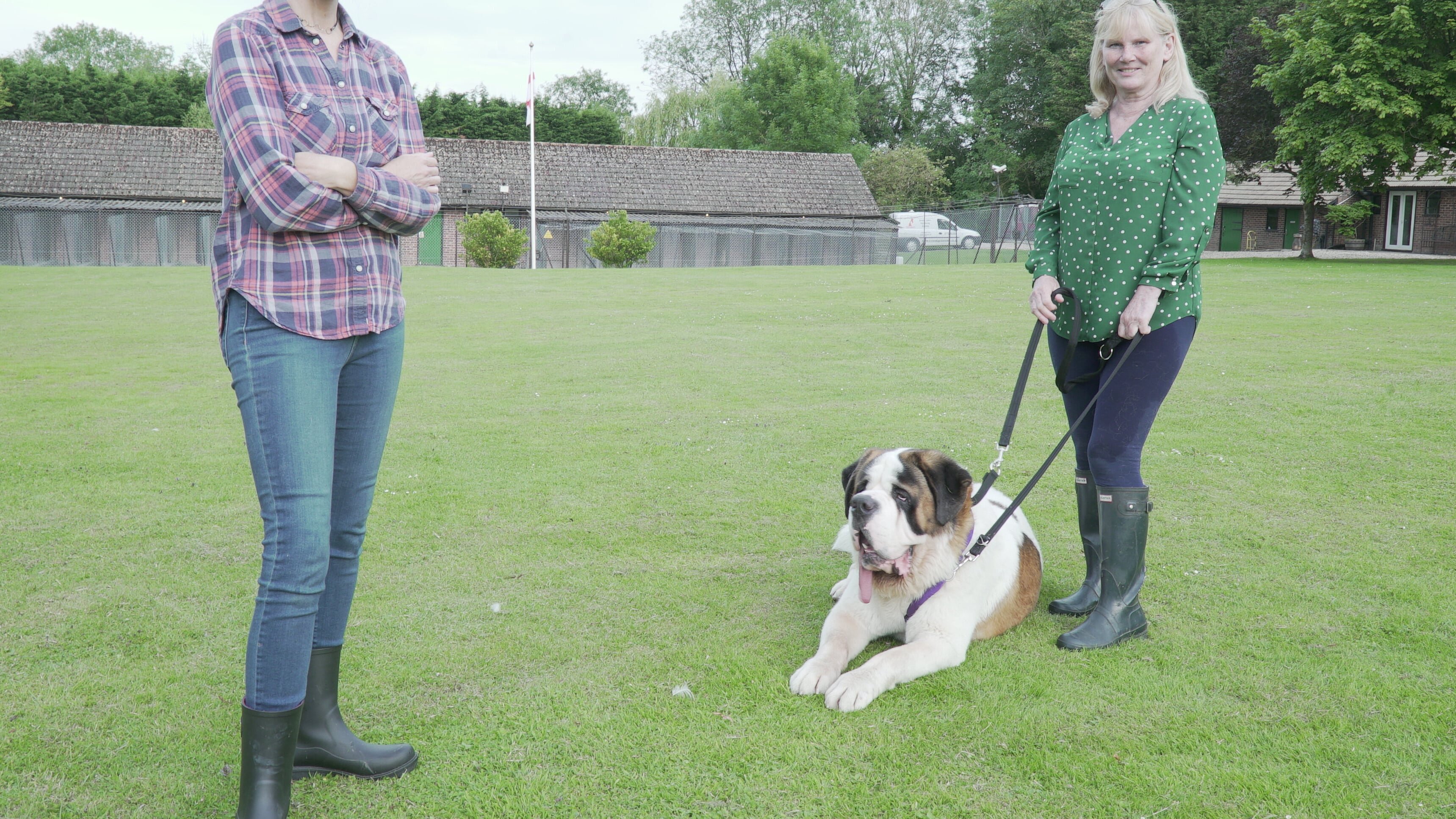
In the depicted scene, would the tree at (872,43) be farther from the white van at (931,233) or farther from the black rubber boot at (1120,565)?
the black rubber boot at (1120,565)

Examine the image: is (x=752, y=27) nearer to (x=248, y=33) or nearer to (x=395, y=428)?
(x=395, y=428)

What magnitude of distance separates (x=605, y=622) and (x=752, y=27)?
264 feet

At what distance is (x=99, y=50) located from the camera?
293ft

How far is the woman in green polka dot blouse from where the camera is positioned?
3621mm

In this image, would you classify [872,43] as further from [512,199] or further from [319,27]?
[319,27]

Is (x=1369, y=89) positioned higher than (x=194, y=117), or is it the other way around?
(x=194, y=117)

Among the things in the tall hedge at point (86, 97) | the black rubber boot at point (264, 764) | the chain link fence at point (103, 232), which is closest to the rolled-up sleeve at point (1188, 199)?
the black rubber boot at point (264, 764)

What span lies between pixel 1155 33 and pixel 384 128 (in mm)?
2680

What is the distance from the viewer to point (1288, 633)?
155 inches

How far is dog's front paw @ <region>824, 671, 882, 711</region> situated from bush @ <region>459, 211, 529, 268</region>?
3365cm

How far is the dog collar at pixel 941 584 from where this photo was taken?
3.72 m

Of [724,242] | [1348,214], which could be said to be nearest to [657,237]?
[724,242]

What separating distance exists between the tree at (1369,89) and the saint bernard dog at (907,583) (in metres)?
30.9

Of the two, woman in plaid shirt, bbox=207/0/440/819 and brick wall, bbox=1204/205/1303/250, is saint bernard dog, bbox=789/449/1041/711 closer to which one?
woman in plaid shirt, bbox=207/0/440/819
